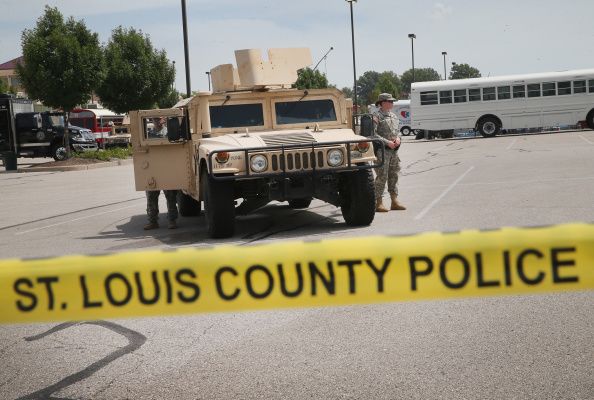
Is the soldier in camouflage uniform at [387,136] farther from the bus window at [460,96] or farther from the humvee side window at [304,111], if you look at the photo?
the bus window at [460,96]

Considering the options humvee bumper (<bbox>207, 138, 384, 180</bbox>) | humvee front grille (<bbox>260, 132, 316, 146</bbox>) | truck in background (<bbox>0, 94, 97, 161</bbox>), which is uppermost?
truck in background (<bbox>0, 94, 97, 161</bbox>)

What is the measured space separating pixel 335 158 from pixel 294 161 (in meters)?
0.53

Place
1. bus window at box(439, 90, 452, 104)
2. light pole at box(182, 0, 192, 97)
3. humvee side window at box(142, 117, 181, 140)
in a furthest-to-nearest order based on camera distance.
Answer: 1. bus window at box(439, 90, 452, 104)
2. light pole at box(182, 0, 192, 97)
3. humvee side window at box(142, 117, 181, 140)

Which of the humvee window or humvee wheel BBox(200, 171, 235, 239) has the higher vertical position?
the humvee window

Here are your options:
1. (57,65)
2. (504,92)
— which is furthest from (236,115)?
(504,92)

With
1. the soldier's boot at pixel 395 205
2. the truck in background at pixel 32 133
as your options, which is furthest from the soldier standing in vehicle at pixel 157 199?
the truck in background at pixel 32 133

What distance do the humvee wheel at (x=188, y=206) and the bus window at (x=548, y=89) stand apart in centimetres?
2874

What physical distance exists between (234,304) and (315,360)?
200 centimetres

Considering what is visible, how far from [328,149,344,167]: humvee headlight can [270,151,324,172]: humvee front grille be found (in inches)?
7.9

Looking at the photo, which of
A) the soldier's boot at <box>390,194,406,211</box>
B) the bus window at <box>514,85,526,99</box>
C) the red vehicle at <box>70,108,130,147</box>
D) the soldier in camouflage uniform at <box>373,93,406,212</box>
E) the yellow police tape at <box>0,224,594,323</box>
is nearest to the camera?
the yellow police tape at <box>0,224,594,323</box>

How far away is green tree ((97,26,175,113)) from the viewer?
47.9 m

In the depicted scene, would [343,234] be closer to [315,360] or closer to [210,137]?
[210,137]

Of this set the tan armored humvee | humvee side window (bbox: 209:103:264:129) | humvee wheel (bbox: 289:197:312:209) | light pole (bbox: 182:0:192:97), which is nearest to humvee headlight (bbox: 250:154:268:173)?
the tan armored humvee

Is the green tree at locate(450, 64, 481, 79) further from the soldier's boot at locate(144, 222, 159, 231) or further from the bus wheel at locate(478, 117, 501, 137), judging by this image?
the soldier's boot at locate(144, 222, 159, 231)
